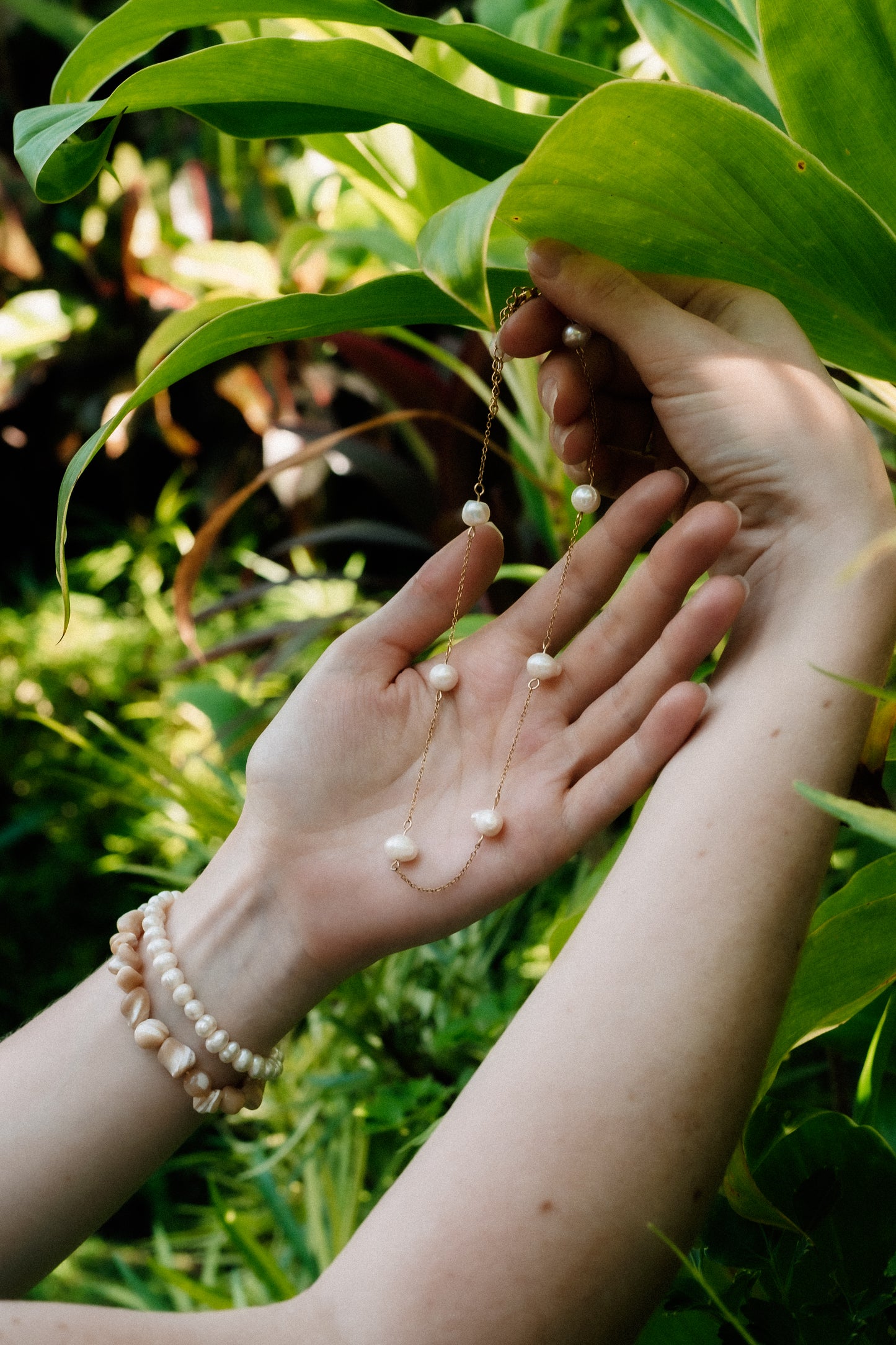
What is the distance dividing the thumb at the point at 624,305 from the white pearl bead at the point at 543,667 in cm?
20

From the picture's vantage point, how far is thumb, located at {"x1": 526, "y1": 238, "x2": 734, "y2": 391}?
489 mm

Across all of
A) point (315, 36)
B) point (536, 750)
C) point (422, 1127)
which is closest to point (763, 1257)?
point (536, 750)

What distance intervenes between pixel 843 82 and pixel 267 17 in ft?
1.02

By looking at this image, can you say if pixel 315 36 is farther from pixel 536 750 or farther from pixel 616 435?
pixel 536 750

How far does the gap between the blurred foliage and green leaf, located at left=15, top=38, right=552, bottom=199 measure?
25 centimetres

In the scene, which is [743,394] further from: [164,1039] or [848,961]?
[164,1039]

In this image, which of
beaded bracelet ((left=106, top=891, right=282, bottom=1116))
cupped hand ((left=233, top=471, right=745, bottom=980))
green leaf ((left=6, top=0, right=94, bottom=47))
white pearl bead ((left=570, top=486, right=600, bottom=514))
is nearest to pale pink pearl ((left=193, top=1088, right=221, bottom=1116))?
beaded bracelet ((left=106, top=891, right=282, bottom=1116))

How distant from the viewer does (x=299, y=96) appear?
52 centimetres

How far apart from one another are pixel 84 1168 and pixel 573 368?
557mm

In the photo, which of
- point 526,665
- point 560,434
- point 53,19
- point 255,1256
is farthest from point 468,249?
point 53,19

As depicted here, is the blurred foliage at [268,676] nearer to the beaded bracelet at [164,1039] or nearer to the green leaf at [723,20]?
the green leaf at [723,20]

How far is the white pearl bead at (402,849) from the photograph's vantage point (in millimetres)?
614

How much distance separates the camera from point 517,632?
674 mm

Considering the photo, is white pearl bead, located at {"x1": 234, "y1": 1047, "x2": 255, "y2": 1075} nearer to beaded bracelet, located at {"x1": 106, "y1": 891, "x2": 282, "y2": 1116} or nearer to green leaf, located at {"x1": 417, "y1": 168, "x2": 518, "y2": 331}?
beaded bracelet, located at {"x1": 106, "y1": 891, "x2": 282, "y2": 1116}
